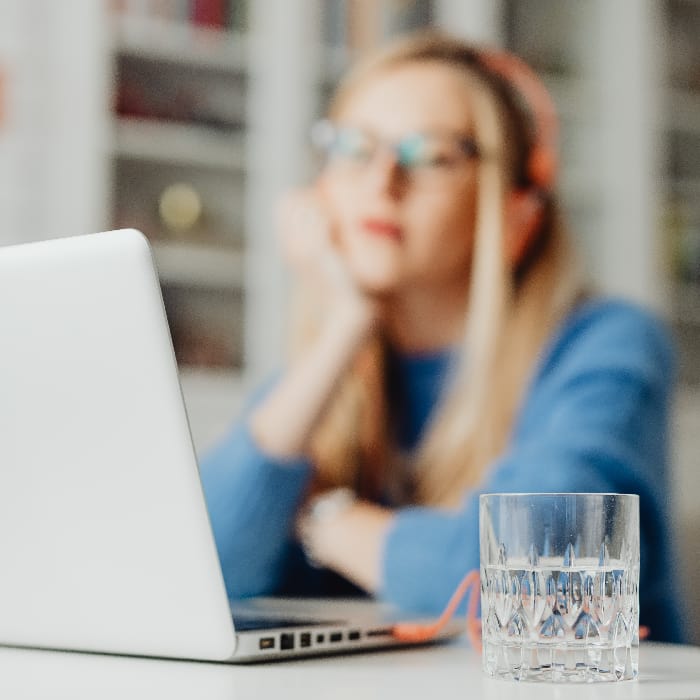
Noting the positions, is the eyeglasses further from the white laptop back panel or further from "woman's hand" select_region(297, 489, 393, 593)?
the white laptop back panel

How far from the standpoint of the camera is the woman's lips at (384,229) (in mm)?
1845

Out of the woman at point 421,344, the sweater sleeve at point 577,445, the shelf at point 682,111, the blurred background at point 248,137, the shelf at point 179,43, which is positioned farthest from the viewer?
the shelf at point 682,111

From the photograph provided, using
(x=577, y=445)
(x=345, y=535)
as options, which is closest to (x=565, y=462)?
(x=577, y=445)

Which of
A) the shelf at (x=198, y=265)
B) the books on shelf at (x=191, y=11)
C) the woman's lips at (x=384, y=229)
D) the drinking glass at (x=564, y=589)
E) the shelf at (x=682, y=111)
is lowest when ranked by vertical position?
the drinking glass at (x=564, y=589)

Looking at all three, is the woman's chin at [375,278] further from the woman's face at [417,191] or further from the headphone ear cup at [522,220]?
the headphone ear cup at [522,220]

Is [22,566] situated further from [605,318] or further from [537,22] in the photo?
[537,22]

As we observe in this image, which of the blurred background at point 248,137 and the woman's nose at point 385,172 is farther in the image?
the blurred background at point 248,137

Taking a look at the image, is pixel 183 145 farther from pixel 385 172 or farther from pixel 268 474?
pixel 268 474

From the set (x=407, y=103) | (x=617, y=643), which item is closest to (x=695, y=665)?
(x=617, y=643)

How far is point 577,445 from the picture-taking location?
4.65 feet

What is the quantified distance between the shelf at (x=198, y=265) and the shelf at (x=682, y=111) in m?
1.16

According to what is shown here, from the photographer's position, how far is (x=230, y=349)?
241 centimetres

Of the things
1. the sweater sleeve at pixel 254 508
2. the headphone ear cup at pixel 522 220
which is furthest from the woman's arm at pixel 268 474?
the headphone ear cup at pixel 522 220

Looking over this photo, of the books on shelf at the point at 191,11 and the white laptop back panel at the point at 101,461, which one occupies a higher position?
the books on shelf at the point at 191,11
